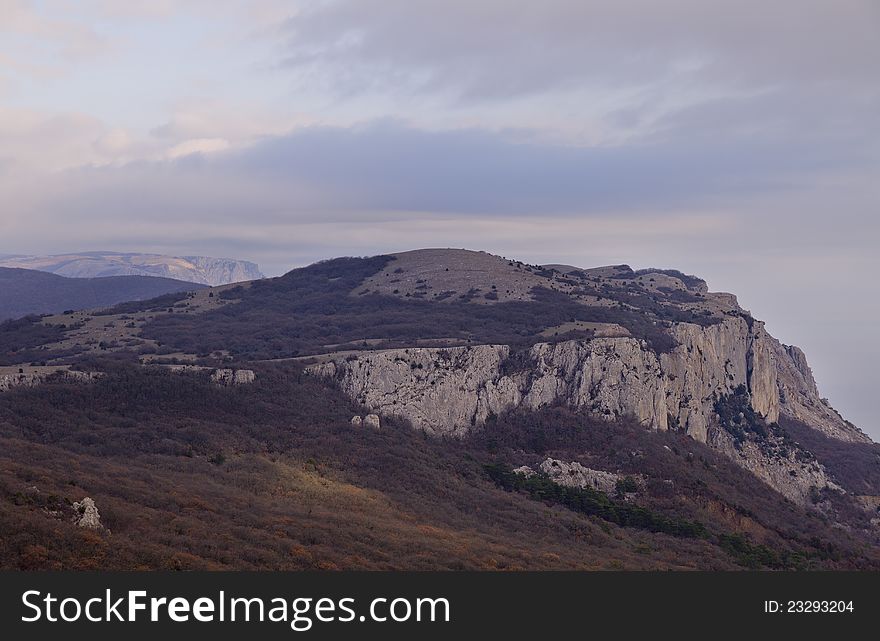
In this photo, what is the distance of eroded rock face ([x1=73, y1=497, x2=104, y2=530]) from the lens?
3822 cm

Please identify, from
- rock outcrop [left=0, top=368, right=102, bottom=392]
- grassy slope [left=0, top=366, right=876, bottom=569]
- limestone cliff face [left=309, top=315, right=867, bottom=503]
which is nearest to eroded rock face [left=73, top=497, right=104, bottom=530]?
grassy slope [left=0, top=366, right=876, bottom=569]

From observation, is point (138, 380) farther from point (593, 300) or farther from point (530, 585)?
point (593, 300)

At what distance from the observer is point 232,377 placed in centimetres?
8688

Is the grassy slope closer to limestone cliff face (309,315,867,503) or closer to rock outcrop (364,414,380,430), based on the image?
rock outcrop (364,414,380,430)

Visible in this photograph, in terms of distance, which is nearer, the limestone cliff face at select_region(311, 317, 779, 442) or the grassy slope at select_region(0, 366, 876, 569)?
the grassy slope at select_region(0, 366, 876, 569)

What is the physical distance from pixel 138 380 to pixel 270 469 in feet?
75.1

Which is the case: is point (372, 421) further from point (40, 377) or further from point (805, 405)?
point (805, 405)

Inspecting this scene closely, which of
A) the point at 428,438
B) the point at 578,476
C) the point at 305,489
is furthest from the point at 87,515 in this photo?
the point at 578,476

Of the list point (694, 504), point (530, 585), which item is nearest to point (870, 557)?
point (694, 504)

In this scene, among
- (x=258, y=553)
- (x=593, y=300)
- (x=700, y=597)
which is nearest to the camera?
(x=700, y=597)

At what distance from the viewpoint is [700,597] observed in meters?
31.2

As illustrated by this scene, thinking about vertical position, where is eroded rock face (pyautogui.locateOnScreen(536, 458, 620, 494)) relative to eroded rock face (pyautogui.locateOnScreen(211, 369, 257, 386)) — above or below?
below

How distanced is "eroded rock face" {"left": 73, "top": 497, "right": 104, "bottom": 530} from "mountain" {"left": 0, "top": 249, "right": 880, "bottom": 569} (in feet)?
1.21

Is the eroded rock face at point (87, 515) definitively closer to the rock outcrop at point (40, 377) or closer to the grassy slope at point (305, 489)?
the grassy slope at point (305, 489)
